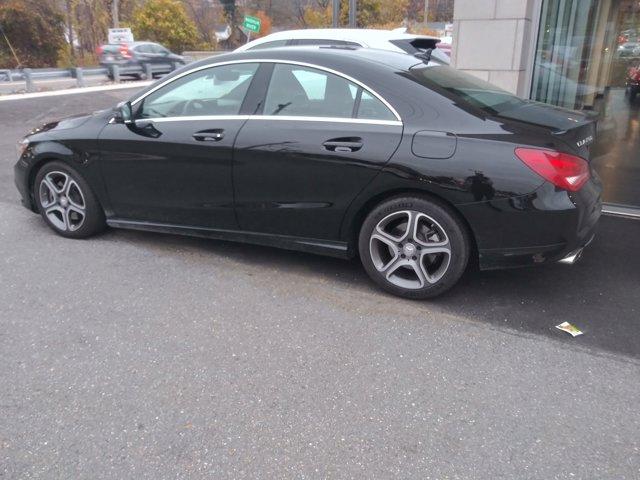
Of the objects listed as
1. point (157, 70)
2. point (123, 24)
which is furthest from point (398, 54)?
point (123, 24)

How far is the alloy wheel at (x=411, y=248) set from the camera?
367cm

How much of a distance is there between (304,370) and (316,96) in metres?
1.91

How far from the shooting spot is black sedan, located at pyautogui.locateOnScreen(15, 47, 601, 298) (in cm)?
347

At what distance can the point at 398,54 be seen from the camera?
173 inches

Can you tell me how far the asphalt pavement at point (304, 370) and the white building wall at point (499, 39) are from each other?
3.23 metres

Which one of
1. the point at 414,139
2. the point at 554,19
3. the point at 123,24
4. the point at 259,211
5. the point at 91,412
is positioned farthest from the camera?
the point at 123,24

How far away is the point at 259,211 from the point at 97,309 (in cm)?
126

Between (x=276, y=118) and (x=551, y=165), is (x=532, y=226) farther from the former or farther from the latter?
(x=276, y=118)

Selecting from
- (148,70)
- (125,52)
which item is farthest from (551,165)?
(125,52)

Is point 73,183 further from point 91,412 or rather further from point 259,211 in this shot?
point 91,412

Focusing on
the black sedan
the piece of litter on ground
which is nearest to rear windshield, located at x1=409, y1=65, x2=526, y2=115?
the black sedan

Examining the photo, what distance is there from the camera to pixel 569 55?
23.2 feet

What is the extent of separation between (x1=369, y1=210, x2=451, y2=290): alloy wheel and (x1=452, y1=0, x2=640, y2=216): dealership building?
394cm

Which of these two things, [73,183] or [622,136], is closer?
[73,183]
